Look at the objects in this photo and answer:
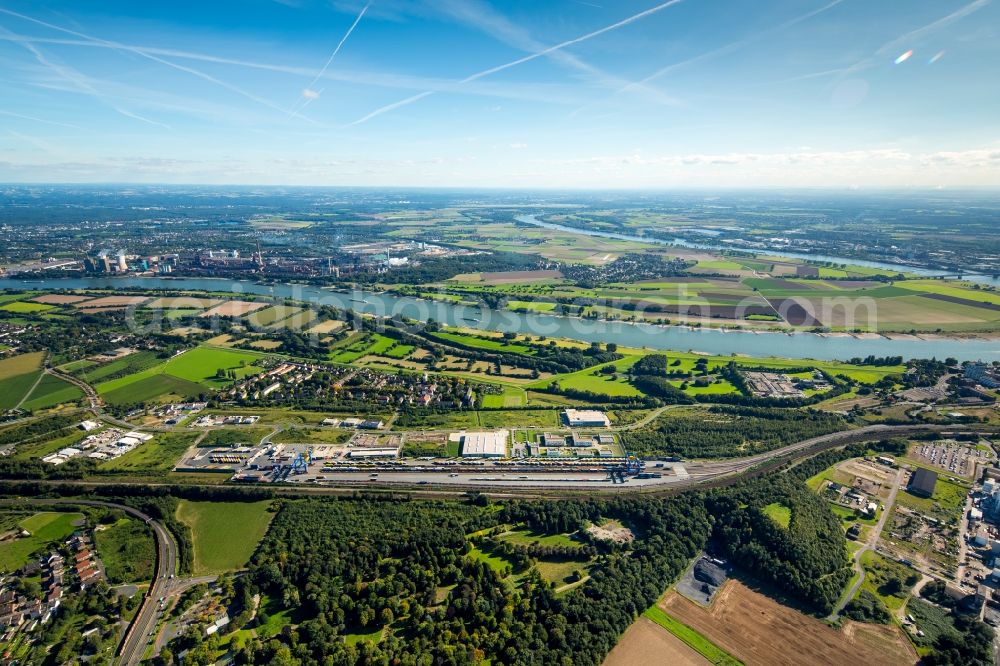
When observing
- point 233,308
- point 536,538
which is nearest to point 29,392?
point 233,308

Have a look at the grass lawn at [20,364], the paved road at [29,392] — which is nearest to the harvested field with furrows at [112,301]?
the grass lawn at [20,364]

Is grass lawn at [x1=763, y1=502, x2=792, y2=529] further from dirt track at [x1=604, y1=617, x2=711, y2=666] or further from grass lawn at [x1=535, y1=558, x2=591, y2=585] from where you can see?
grass lawn at [x1=535, y1=558, x2=591, y2=585]

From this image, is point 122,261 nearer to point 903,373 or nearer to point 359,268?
point 359,268

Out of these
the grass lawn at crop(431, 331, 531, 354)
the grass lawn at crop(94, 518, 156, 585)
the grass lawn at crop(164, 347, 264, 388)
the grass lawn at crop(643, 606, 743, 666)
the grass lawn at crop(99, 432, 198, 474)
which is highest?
the grass lawn at crop(431, 331, 531, 354)

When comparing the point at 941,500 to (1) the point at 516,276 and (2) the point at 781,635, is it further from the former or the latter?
(1) the point at 516,276

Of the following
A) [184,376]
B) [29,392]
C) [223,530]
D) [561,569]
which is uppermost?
[29,392]

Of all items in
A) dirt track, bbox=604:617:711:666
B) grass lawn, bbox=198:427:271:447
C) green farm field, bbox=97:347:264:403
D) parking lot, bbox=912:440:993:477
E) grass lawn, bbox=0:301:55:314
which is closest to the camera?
dirt track, bbox=604:617:711:666

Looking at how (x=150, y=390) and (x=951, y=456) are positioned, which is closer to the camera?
(x=951, y=456)

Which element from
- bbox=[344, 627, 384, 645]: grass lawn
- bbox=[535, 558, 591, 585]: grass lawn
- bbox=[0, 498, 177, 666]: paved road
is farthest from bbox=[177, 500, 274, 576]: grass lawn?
bbox=[535, 558, 591, 585]: grass lawn
